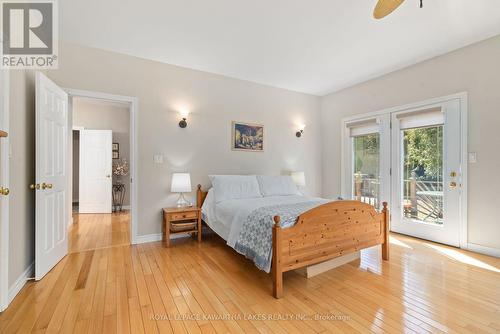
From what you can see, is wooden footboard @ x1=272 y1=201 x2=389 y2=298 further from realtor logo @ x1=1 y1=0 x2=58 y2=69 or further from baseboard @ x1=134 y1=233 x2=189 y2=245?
realtor logo @ x1=1 y1=0 x2=58 y2=69

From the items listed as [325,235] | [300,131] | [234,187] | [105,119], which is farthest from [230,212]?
[105,119]

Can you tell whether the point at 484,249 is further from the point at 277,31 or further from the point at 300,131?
the point at 277,31

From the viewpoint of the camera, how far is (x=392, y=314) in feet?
5.80

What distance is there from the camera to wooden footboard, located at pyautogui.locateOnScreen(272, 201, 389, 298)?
6.58 feet

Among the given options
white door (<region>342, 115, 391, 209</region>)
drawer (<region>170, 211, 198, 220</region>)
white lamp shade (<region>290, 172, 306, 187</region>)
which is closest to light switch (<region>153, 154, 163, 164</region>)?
drawer (<region>170, 211, 198, 220</region>)

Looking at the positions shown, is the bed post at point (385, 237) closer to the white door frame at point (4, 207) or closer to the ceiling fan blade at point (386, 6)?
the ceiling fan blade at point (386, 6)

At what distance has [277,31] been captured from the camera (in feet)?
9.04

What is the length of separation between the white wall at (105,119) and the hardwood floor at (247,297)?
3765 millimetres

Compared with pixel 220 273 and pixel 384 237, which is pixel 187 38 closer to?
pixel 220 273

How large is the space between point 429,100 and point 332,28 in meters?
1.93

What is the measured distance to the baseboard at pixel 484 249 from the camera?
113 inches

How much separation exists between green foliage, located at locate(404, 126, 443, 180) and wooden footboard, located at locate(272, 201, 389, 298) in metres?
1.33

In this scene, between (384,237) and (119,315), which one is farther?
(384,237)

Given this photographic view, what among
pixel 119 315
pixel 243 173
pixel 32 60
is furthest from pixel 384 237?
pixel 32 60
